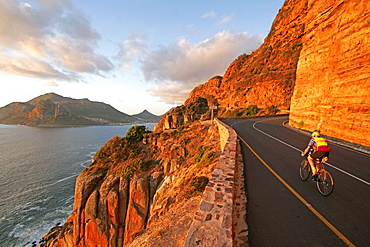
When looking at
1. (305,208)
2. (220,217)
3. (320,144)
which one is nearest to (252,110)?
(320,144)

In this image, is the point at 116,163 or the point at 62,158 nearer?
the point at 116,163

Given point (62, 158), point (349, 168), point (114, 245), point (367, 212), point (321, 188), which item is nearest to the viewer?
point (367, 212)

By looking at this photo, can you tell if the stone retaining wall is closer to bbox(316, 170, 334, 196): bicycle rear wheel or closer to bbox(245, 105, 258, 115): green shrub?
bbox(316, 170, 334, 196): bicycle rear wheel

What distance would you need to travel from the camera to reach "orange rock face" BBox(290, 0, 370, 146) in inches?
425

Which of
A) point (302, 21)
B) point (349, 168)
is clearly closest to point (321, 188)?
point (349, 168)

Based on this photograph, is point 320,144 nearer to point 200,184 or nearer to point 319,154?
point 319,154

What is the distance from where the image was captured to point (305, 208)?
14.1ft

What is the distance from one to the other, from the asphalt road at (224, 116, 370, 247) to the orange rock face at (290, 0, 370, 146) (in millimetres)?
5825

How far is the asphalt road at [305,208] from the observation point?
10.8 ft

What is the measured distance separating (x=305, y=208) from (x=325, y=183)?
1.45 meters

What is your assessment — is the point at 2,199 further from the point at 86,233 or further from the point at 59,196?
the point at 86,233

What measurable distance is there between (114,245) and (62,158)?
52111 millimetres

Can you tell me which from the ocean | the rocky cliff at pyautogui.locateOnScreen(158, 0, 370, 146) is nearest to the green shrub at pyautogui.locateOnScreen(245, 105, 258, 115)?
the rocky cliff at pyautogui.locateOnScreen(158, 0, 370, 146)

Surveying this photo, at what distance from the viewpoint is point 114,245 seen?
14828 millimetres
